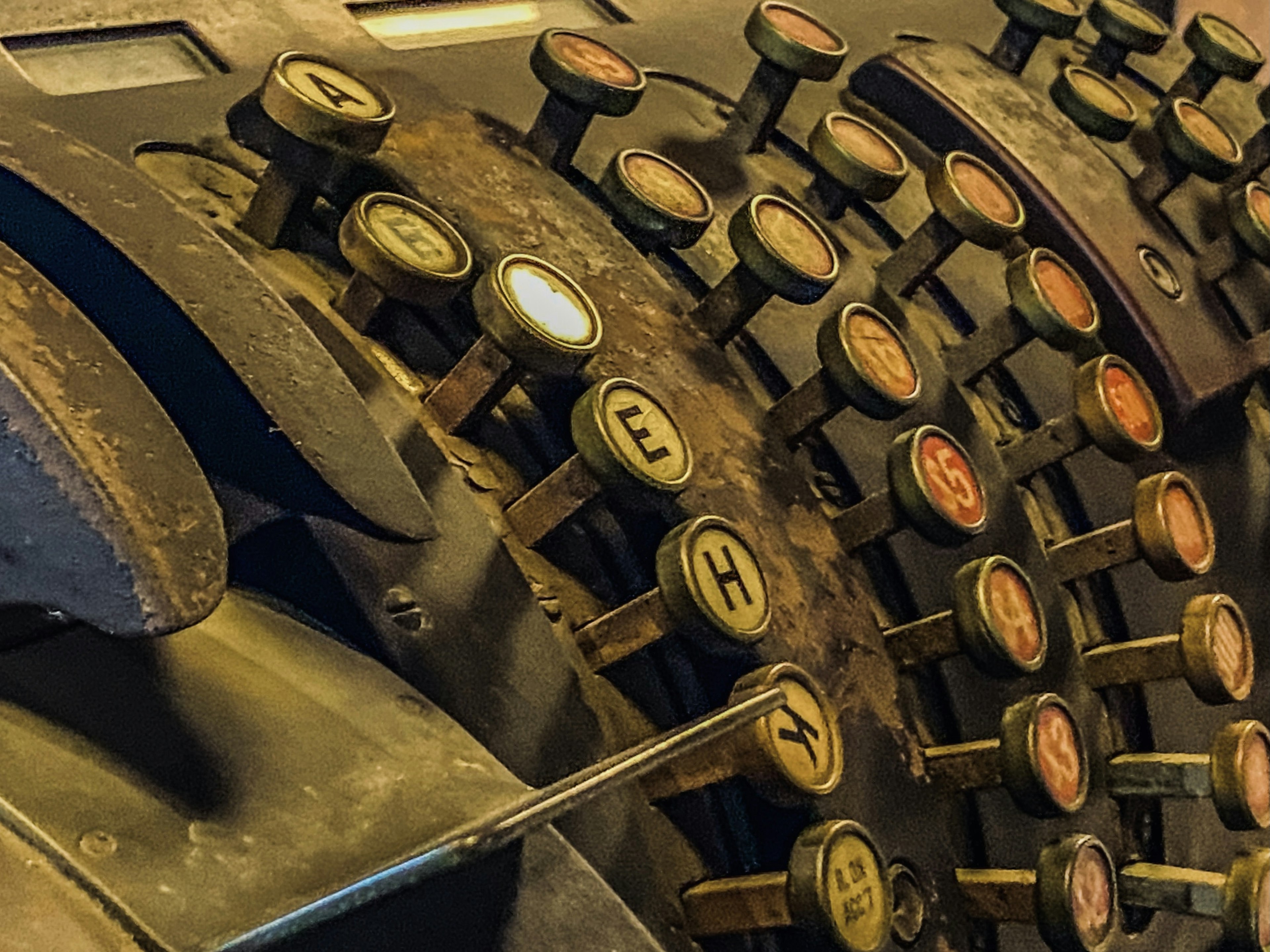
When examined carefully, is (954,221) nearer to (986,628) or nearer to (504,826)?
(986,628)

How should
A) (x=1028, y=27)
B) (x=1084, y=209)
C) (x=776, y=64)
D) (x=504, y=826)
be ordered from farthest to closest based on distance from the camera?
1. (x=1028, y=27)
2. (x=1084, y=209)
3. (x=776, y=64)
4. (x=504, y=826)

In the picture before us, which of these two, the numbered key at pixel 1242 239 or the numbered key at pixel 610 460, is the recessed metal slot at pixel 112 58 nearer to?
the numbered key at pixel 610 460

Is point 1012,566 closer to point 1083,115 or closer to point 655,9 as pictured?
point 1083,115

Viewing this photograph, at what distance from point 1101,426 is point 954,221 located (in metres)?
0.25

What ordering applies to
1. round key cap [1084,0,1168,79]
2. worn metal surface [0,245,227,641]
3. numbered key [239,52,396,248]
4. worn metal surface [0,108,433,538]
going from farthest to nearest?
round key cap [1084,0,1168,79] < numbered key [239,52,396,248] < worn metal surface [0,108,433,538] < worn metal surface [0,245,227,641]

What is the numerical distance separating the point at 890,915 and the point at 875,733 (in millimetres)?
180

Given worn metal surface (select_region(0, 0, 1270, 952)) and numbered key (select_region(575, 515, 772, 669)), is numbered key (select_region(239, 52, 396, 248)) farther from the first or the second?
numbered key (select_region(575, 515, 772, 669))

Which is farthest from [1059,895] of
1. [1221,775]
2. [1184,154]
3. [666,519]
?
[1184,154]

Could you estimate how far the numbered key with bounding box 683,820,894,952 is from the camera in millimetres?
947

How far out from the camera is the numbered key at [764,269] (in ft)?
4.06

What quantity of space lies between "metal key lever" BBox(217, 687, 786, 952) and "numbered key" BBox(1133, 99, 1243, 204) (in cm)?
108

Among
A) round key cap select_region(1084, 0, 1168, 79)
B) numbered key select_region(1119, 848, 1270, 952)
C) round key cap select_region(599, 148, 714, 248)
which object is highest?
round key cap select_region(1084, 0, 1168, 79)

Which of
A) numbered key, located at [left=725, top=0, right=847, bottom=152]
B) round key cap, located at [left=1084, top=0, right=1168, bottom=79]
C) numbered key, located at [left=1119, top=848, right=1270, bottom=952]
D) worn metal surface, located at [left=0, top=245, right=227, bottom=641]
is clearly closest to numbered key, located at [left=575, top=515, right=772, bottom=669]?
worn metal surface, located at [left=0, top=245, right=227, bottom=641]

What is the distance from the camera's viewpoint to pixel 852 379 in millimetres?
1206
